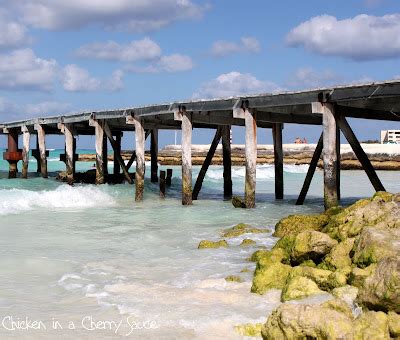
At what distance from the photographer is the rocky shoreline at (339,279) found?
170 inches

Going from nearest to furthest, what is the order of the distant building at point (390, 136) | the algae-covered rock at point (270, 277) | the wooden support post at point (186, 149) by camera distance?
the algae-covered rock at point (270, 277) < the wooden support post at point (186, 149) < the distant building at point (390, 136)

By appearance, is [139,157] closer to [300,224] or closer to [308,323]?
[300,224]

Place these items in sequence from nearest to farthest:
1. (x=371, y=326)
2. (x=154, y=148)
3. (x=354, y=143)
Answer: (x=371, y=326), (x=354, y=143), (x=154, y=148)

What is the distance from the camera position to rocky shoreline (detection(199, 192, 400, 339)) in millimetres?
4328

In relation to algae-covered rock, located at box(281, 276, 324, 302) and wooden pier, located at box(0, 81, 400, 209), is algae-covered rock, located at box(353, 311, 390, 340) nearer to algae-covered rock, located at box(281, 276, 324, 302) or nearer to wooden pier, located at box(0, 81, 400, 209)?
algae-covered rock, located at box(281, 276, 324, 302)

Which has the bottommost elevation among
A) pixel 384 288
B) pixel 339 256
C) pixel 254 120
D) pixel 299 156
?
pixel 339 256

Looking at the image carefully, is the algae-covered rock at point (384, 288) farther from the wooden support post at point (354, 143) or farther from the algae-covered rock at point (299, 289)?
the wooden support post at point (354, 143)

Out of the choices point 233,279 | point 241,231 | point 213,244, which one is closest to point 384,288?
point 233,279

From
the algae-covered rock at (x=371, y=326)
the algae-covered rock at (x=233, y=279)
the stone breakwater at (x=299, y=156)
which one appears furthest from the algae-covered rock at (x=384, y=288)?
the stone breakwater at (x=299, y=156)

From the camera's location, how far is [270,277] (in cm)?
638

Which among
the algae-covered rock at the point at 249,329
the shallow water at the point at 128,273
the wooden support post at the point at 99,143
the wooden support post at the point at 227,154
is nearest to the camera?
the algae-covered rock at the point at 249,329

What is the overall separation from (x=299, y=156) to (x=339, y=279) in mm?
45499

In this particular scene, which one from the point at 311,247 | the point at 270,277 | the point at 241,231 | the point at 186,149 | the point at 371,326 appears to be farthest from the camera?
the point at 186,149

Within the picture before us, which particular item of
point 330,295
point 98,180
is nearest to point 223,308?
point 330,295
